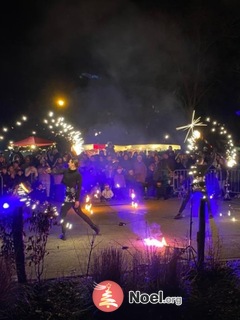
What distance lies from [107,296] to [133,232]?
13.5 feet

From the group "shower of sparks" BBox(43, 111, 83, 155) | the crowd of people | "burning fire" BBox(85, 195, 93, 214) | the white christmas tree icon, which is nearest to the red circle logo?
the white christmas tree icon

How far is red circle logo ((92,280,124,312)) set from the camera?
4.32 meters

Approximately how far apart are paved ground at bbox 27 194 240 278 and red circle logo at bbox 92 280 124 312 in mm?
1129

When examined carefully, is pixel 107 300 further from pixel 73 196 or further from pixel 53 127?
pixel 53 127

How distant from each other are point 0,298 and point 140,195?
10117mm

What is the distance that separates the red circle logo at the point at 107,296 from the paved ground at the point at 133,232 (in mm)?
1129

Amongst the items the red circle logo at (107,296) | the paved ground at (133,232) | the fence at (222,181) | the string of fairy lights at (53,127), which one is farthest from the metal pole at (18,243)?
the string of fairy lights at (53,127)

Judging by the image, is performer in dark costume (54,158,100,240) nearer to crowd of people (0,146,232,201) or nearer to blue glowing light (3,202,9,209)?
blue glowing light (3,202,9,209)

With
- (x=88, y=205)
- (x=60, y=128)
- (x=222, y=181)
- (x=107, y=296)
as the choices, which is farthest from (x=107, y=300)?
(x=60, y=128)

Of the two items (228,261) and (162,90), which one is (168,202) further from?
(162,90)

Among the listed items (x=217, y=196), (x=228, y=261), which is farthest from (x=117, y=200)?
(x=228, y=261)

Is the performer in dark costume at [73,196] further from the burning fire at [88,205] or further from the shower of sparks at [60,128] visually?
the shower of sparks at [60,128]

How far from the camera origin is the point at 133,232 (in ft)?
28.0

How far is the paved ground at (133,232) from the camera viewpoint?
6520 mm
